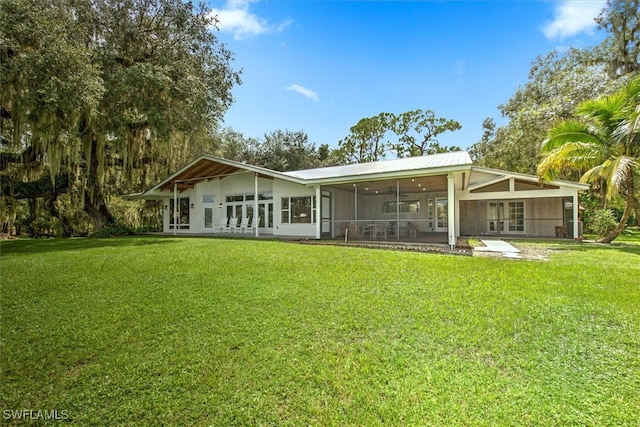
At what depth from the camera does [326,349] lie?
3.04m

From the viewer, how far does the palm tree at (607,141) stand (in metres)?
A: 8.88

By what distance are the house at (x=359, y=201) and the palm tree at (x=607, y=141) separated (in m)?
1.98

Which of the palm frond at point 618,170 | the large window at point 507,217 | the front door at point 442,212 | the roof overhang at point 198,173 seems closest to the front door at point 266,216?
the roof overhang at point 198,173

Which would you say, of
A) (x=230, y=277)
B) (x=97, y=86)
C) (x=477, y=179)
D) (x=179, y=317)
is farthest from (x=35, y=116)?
(x=477, y=179)

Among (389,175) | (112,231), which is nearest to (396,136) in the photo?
(389,175)

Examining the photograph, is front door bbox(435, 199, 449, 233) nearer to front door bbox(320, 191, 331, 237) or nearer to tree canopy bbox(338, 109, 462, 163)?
front door bbox(320, 191, 331, 237)

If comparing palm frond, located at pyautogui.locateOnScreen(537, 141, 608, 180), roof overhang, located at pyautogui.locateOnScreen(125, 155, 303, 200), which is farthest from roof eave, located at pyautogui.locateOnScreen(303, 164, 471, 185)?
palm frond, located at pyautogui.locateOnScreen(537, 141, 608, 180)

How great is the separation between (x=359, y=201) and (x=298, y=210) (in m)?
5.09

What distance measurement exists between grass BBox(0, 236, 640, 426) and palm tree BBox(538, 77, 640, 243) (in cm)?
574

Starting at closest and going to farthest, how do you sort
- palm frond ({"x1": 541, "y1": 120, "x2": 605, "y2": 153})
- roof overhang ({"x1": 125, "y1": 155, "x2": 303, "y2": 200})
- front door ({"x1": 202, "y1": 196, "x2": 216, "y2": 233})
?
palm frond ({"x1": 541, "y1": 120, "x2": 605, "y2": 153}), roof overhang ({"x1": 125, "y1": 155, "x2": 303, "y2": 200}), front door ({"x1": 202, "y1": 196, "x2": 216, "y2": 233})

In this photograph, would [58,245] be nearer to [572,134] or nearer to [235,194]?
[235,194]

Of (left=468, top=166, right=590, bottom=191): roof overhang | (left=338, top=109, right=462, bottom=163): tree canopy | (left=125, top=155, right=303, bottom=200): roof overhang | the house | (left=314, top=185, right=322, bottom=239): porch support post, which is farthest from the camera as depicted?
(left=338, top=109, right=462, bottom=163): tree canopy

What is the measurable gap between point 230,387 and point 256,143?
27168 millimetres

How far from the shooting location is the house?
41.2ft
